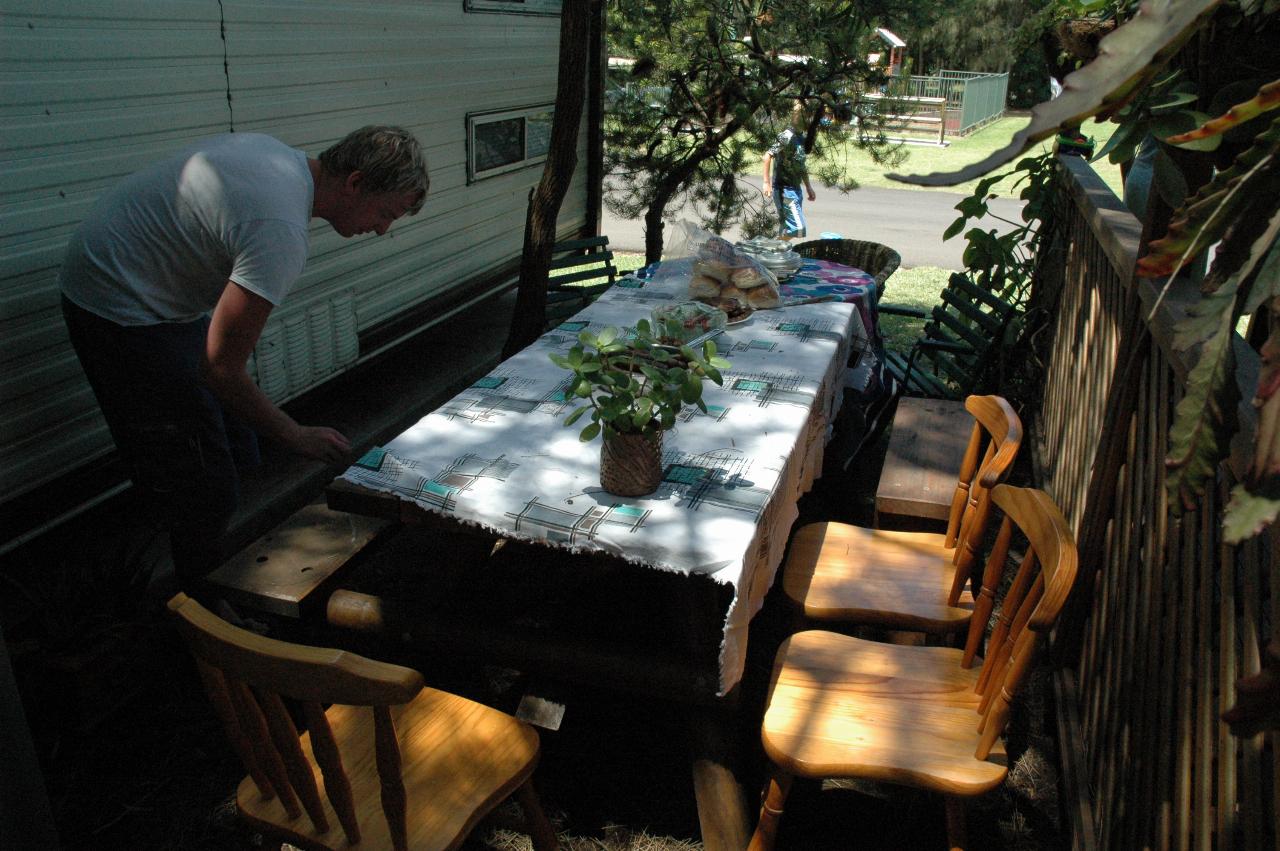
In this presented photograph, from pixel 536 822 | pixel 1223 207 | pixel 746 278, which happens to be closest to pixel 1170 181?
pixel 1223 207

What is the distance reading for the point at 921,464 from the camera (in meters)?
3.52

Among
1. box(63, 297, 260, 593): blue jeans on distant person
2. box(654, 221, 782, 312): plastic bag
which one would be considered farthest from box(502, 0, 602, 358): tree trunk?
box(63, 297, 260, 593): blue jeans on distant person

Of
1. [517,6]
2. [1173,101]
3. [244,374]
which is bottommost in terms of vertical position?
[244,374]

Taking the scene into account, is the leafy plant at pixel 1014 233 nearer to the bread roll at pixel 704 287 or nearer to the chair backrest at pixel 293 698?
the bread roll at pixel 704 287

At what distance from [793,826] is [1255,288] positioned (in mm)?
2197

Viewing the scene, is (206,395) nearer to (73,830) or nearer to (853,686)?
(73,830)

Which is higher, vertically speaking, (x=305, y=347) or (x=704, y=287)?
(x=704, y=287)

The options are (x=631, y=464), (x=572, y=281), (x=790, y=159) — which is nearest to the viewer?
(x=631, y=464)

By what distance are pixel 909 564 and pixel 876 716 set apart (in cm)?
75

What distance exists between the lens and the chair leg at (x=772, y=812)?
2195 millimetres

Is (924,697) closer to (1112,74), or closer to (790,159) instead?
(1112,74)

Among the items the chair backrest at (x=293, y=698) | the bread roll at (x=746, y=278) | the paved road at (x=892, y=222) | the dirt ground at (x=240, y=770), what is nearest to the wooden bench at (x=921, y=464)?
the dirt ground at (x=240, y=770)

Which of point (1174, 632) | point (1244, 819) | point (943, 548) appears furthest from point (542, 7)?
point (1244, 819)

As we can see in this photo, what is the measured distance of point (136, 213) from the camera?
263cm
